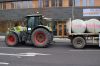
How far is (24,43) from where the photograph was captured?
2181 cm

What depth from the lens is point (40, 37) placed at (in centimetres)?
2012

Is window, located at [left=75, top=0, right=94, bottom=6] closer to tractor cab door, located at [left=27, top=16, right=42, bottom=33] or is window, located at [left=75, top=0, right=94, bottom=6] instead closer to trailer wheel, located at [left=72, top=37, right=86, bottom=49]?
tractor cab door, located at [left=27, top=16, right=42, bottom=33]

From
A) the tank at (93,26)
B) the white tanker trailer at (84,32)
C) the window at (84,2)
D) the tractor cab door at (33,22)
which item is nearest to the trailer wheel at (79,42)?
the white tanker trailer at (84,32)

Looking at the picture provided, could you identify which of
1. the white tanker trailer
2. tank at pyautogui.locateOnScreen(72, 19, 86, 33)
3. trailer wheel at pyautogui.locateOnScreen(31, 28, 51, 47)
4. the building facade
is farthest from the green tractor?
the building facade

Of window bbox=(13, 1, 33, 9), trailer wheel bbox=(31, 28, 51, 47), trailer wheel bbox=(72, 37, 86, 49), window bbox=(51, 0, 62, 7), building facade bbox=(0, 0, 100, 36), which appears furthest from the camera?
window bbox=(13, 1, 33, 9)

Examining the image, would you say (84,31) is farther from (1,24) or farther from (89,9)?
(1,24)

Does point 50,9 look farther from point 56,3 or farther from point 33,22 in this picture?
point 33,22

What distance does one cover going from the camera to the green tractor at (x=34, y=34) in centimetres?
1970

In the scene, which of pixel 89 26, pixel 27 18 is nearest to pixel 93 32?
pixel 89 26

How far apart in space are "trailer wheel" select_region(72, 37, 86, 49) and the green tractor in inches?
77.9

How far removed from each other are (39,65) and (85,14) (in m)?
27.1

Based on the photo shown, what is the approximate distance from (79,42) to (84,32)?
0.85 meters

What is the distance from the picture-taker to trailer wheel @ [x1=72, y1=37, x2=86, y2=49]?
746 inches

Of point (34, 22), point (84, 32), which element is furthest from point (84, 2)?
point (84, 32)
